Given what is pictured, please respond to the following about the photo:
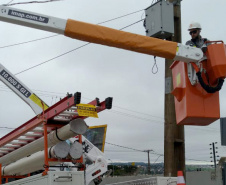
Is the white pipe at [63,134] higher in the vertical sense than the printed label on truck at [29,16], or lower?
lower

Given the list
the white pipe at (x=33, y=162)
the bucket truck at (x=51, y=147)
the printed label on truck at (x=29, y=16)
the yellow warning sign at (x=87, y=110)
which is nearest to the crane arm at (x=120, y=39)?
the printed label on truck at (x=29, y=16)

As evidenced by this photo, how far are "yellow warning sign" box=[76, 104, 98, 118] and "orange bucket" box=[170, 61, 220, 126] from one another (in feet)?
4.37

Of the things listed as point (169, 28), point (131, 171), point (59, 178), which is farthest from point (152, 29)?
point (131, 171)

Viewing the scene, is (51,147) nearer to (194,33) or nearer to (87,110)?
(87,110)

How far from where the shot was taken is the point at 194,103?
5.00 m

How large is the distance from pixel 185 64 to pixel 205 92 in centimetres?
51

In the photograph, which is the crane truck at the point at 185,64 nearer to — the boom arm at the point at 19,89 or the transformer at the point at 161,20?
the transformer at the point at 161,20

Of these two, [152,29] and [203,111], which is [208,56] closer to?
[203,111]

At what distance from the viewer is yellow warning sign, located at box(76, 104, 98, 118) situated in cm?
576

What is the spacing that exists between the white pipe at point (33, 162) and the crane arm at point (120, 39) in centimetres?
209

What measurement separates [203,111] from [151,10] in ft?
11.7

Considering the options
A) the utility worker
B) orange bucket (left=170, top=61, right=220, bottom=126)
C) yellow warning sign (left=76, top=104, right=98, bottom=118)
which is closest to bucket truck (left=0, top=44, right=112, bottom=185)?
yellow warning sign (left=76, top=104, right=98, bottom=118)

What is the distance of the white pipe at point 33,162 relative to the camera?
21.2 feet

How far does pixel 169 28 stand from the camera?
7777 millimetres
